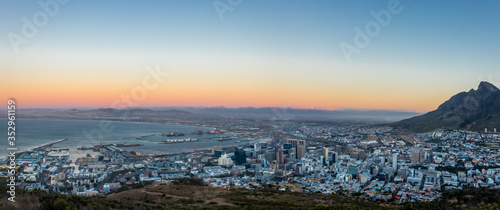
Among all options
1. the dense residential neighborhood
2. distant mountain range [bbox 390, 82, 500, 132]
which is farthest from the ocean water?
distant mountain range [bbox 390, 82, 500, 132]

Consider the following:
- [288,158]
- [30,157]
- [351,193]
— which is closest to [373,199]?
[351,193]

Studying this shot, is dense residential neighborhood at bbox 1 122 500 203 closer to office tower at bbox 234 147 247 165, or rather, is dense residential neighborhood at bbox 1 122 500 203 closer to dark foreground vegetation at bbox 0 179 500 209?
office tower at bbox 234 147 247 165

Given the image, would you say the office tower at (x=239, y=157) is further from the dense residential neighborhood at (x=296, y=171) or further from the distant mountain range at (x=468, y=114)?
the distant mountain range at (x=468, y=114)

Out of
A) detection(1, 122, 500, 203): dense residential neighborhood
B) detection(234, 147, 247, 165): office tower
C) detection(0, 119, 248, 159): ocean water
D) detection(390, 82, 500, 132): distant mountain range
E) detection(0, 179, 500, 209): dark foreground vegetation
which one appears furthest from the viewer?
detection(390, 82, 500, 132): distant mountain range

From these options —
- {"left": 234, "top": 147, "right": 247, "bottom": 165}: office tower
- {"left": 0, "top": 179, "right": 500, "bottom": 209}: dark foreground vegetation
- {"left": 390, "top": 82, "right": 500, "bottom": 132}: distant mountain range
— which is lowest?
{"left": 234, "top": 147, "right": 247, "bottom": 165}: office tower

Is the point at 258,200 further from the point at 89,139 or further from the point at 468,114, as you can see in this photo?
the point at 468,114

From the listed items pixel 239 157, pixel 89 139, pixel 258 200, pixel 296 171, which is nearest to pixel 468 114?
pixel 296 171

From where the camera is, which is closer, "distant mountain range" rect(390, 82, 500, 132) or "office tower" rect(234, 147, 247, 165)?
"office tower" rect(234, 147, 247, 165)

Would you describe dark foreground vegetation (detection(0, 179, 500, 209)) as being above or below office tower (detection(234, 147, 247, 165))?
above

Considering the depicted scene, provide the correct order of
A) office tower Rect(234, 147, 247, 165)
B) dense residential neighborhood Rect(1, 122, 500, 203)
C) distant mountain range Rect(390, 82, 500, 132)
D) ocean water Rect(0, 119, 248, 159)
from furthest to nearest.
Result: distant mountain range Rect(390, 82, 500, 132)
ocean water Rect(0, 119, 248, 159)
office tower Rect(234, 147, 247, 165)
dense residential neighborhood Rect(1, 122, 500, 203)

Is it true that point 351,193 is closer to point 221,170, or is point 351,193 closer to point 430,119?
point 221,170
